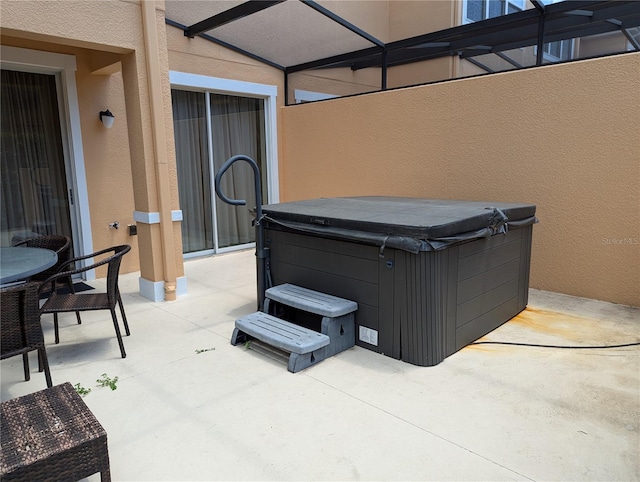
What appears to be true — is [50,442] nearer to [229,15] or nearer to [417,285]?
[417,285]

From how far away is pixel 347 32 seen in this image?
24.0 ft

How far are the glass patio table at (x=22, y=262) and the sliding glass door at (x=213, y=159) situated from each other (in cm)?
289

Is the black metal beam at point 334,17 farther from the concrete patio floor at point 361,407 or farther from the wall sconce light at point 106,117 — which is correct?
the concrete patio floor at point 361,407

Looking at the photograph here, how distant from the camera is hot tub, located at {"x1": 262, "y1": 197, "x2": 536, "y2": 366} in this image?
8.83 ft

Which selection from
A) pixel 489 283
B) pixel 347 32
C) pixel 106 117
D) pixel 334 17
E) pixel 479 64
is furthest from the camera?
pixel 479 64

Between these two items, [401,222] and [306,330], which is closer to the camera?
[401,222]

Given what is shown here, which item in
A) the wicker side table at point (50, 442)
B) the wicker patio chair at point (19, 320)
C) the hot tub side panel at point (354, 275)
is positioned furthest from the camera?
the hot tub side panel at point (354, 275)

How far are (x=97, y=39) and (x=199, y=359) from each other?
268 cm

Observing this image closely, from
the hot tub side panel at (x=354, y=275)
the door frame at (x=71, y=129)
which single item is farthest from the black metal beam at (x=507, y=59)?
the door frame at (x=71, y=129)

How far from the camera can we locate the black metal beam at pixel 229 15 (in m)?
4.79

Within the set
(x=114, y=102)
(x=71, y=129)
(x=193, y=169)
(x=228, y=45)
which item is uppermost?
(x=228, y=45)

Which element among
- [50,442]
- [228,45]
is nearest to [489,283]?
[50,442]

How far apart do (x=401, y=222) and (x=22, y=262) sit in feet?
7.63

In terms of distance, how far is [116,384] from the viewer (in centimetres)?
262
